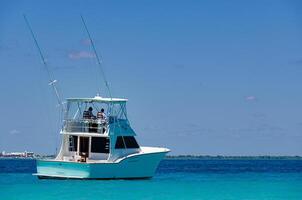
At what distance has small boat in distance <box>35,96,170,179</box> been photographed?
41469mm

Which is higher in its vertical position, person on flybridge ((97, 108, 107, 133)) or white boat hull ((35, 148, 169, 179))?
person on flybridge ((97, 108, 107, 133))

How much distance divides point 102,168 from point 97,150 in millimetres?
1420

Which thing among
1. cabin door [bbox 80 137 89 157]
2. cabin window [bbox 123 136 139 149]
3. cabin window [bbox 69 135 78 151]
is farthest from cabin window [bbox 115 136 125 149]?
cabin window [bbox 69 135 78 151]

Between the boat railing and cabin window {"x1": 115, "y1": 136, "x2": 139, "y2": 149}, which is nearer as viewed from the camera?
the boat railing

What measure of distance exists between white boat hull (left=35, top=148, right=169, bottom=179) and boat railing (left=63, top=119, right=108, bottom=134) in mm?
1906

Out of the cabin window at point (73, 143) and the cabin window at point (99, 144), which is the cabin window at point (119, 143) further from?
the cabin window at point (73, 143)

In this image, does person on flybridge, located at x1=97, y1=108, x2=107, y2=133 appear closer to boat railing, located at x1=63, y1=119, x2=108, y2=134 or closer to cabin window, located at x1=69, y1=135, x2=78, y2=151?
boat railing, located at x1=63, y1=119, x2=108, y2=134

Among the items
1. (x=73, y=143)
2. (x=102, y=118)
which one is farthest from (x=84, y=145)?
(x=102, y=118)

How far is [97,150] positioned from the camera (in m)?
42.5

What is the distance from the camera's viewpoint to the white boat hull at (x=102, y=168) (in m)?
A: 41.2

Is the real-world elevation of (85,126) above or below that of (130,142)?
above

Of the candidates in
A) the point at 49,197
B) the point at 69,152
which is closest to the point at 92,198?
the point at 49,197

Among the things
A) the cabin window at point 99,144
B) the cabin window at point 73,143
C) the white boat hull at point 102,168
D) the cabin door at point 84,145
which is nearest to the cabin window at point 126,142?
the cabin window at point 99,144

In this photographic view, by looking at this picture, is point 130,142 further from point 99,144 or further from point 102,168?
point 102,168
